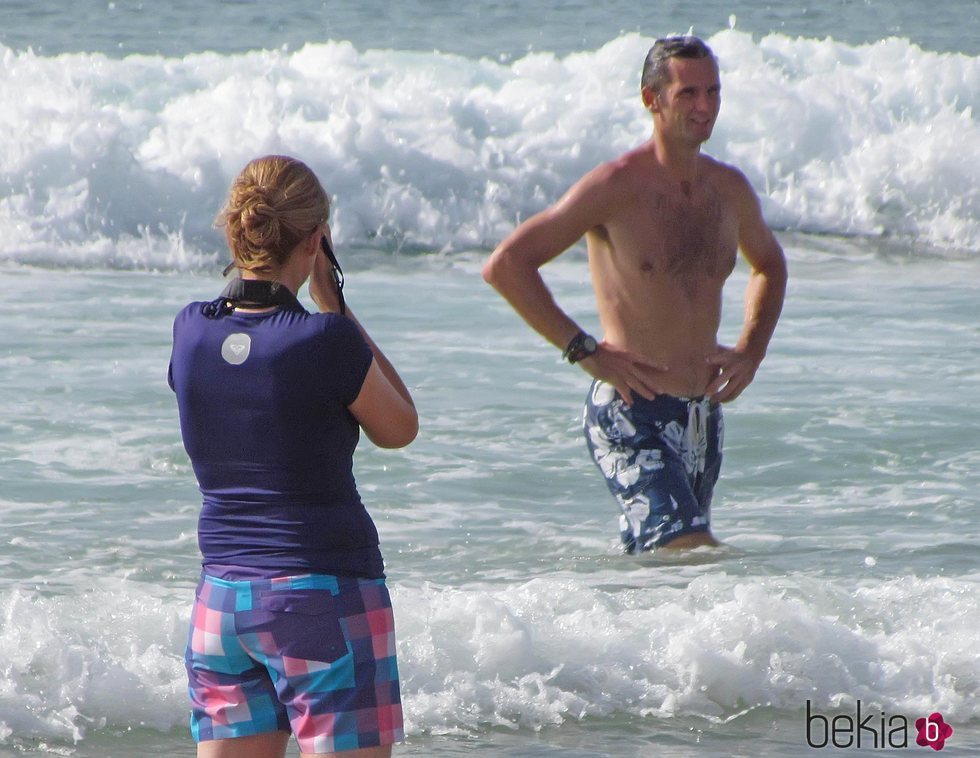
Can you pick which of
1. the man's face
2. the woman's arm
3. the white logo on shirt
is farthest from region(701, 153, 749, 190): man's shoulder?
the white logo on shirt

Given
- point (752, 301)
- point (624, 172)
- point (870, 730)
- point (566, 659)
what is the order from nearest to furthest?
point (870, 730) < point (566, 659) < point (624, 172) < point (752, 301)

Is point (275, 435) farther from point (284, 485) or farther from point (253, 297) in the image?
point (253, 297)

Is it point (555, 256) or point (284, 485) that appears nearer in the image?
point (284, 485)

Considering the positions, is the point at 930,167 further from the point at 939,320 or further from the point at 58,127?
the point at 58,127

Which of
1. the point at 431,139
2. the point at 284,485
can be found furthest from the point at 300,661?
the point at 431,139

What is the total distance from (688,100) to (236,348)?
2.38 metres

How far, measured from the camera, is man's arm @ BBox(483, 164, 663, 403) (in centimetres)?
477

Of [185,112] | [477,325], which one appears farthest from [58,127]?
[477,325]

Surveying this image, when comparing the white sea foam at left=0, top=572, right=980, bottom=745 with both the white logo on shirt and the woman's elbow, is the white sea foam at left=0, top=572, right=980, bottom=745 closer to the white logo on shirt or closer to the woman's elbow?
the woman's elbow

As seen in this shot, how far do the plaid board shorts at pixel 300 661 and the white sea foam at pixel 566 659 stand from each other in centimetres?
158

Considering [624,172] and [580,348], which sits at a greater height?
[624,172]

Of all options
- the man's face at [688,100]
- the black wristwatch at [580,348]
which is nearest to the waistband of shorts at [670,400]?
the black wristwatch at [580,348]

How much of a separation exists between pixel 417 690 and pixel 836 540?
2.22 meters

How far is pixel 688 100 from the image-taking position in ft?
15.4
